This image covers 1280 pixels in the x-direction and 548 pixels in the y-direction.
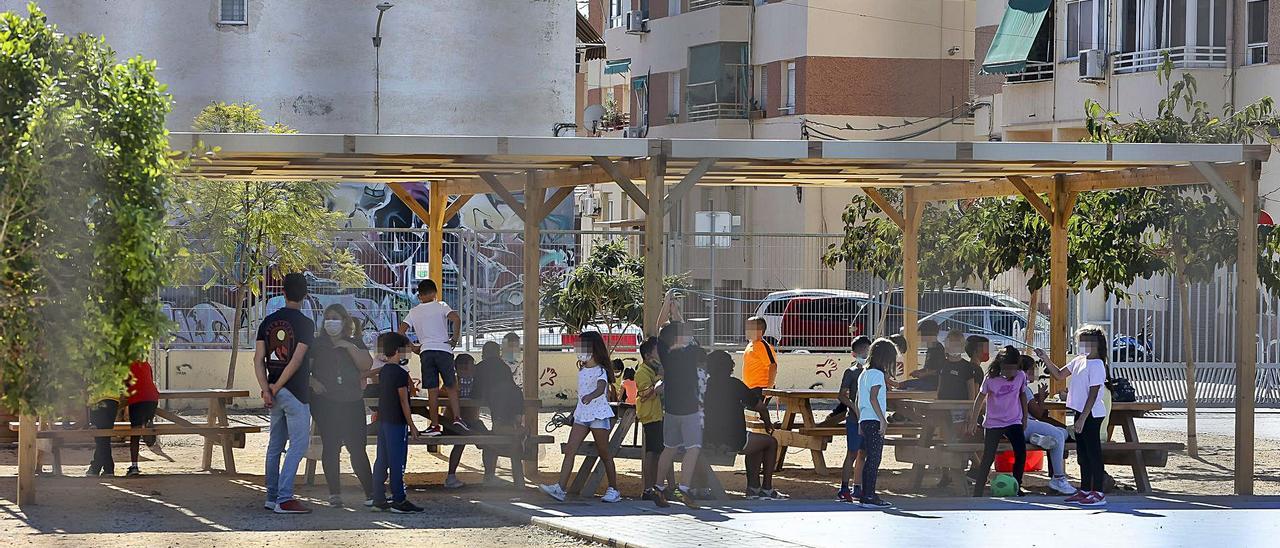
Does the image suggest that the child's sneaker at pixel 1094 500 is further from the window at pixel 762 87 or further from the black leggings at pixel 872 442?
the window at pixel 762 87

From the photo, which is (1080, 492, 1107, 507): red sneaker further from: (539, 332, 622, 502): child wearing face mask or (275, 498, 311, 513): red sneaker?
(275, 498, 311, 513): red sneaker

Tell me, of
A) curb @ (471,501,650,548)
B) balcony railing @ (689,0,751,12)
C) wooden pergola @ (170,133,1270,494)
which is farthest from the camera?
balcony railing @ (689,0,751,12)

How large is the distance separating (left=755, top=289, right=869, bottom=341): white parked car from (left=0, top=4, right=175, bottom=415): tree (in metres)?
12.2

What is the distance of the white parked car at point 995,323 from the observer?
2425cm

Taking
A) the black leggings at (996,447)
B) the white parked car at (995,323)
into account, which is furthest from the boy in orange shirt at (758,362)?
the white parked car at (995,323)

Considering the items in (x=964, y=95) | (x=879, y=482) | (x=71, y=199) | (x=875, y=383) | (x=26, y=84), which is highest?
(x=964, y=95)

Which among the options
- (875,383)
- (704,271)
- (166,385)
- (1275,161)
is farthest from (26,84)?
(1275,161)

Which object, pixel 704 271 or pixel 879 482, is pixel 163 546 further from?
pixel 704 271

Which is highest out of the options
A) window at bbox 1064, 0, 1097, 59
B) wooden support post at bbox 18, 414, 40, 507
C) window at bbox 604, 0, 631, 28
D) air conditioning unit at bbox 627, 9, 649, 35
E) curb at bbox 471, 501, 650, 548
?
window at bbox 604, 0, 631, 28

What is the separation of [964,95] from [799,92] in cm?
374

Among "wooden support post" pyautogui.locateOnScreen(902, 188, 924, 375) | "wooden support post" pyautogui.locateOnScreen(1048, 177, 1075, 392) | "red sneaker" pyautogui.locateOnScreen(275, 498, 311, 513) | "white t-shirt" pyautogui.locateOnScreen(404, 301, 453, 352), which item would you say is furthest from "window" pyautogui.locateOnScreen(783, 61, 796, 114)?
"red sneaker" pyautogui.locateOnScreen(275, 498, 311, 513)

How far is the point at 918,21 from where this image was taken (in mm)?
41562

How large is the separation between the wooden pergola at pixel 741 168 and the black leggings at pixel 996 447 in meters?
1.71

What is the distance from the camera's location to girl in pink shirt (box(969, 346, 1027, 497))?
13.4 meters
